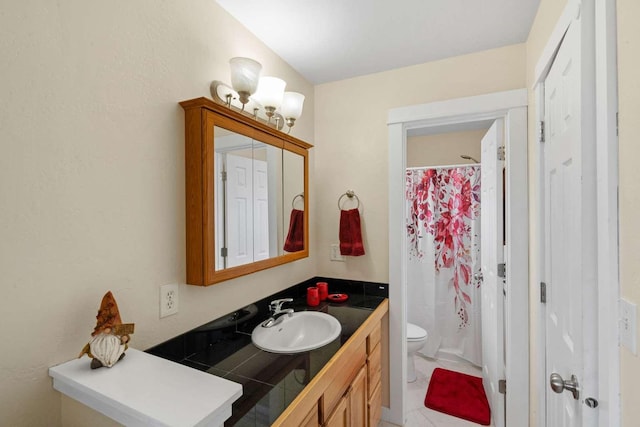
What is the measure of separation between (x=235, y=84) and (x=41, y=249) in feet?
3.13

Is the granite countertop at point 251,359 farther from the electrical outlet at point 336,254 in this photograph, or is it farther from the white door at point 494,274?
the white door at point 494,274

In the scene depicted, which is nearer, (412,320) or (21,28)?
(21,28)

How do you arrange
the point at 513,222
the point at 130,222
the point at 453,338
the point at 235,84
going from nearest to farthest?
the point at 130,222, the point at 235,84, the point at 513,222, the point at 453,338

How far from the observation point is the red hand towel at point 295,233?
6.11 ft

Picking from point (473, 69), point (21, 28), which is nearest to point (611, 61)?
point (473, 69)

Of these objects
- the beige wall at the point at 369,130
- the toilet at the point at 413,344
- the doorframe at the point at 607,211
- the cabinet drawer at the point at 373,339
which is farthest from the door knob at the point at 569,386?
the toilet at the point at 413,344

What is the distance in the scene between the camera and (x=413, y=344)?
239 centimetres


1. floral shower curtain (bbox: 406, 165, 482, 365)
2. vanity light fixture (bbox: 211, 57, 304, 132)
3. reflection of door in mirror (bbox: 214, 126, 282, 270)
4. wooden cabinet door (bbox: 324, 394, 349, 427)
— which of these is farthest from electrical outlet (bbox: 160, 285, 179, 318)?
floral shower curtain (bbox: 406, 165, 482, 365)

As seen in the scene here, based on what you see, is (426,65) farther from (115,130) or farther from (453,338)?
(453,338)

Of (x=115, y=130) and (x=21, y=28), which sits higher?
(x=21, y=28)

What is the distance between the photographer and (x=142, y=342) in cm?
109

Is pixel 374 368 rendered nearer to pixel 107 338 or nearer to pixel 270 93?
pixel 107 338

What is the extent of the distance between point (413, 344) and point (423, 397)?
1.21ft

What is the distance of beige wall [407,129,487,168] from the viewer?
9.90 ft
